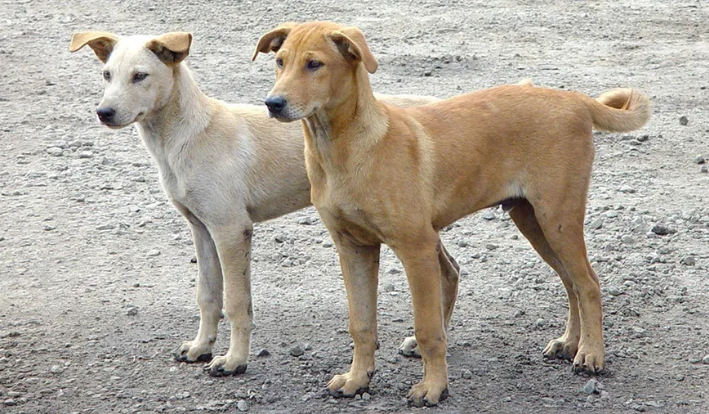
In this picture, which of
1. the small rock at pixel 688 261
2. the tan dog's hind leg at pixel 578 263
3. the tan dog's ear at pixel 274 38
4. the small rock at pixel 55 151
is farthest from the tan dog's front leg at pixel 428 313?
the small rock at pixel 55 151

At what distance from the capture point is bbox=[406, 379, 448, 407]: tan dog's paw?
18.0ft

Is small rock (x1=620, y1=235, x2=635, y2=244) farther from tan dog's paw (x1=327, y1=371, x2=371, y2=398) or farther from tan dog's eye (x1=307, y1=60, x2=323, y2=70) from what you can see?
tan dog's eye (x1=307, y1=60, x2=323, y2=70)

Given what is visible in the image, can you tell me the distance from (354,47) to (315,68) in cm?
21

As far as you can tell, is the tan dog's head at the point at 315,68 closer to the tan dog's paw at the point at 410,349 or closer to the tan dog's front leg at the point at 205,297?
the tan dog's front leg at the point at 205,297

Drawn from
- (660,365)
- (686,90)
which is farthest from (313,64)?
(686,90)

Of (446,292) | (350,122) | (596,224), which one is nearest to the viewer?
(350,122)

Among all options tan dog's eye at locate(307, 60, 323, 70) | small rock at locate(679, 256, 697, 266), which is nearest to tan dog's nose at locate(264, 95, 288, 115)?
tan dog's eye at locate(307, 60, 323, 70)

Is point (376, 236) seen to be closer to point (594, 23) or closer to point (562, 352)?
point (562, 352)

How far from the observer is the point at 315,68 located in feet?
16.6

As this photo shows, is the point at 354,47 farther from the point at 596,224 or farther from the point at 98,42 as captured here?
the point at 596,224

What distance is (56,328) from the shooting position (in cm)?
663

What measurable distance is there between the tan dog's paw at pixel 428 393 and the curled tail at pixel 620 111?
5.67ft

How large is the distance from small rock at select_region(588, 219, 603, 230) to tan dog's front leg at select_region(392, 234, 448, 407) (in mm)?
2801

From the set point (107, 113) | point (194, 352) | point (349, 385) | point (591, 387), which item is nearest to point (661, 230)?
point (591, 387)
